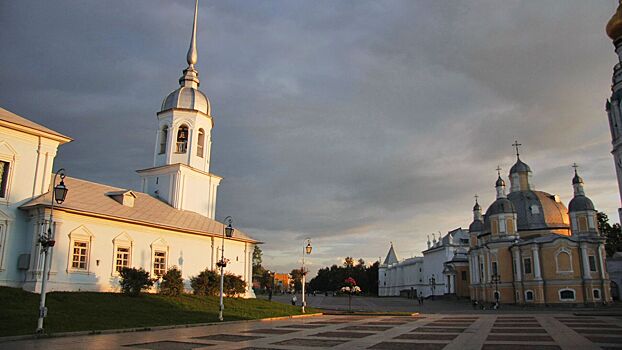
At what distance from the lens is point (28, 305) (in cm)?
2056

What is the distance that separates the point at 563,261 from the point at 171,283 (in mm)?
41785

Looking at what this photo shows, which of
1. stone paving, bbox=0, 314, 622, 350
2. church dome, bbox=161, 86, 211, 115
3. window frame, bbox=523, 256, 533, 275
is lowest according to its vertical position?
stone paving, bbox=0, 314, 622, 350

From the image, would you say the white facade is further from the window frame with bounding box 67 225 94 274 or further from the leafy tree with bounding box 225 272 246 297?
the leafy tree with bounding box 225 272 246 297

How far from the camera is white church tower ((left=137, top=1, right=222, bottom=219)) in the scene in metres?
37.0

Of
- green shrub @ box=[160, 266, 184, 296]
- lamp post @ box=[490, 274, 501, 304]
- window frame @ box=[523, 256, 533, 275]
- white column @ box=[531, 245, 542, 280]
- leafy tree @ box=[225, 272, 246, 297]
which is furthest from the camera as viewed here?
lamp post @ box=[490, 274, 501, 304]

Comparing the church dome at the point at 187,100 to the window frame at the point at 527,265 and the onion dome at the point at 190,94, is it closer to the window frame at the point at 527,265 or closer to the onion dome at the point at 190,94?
the onion dome at the point at 190,94

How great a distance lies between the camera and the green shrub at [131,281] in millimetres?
27344

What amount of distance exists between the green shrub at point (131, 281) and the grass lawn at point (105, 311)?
0.65 m

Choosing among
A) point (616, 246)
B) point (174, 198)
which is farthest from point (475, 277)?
point (174, 198)

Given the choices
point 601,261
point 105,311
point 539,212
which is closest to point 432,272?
point 539,212

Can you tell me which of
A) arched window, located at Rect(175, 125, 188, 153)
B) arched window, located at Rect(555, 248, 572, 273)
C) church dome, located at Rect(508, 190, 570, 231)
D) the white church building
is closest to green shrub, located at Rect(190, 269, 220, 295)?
the white church building

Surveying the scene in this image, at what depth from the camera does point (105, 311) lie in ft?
72.1

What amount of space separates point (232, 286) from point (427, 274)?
64.9 meters

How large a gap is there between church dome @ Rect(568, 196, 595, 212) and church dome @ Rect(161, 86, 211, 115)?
1706 inches
